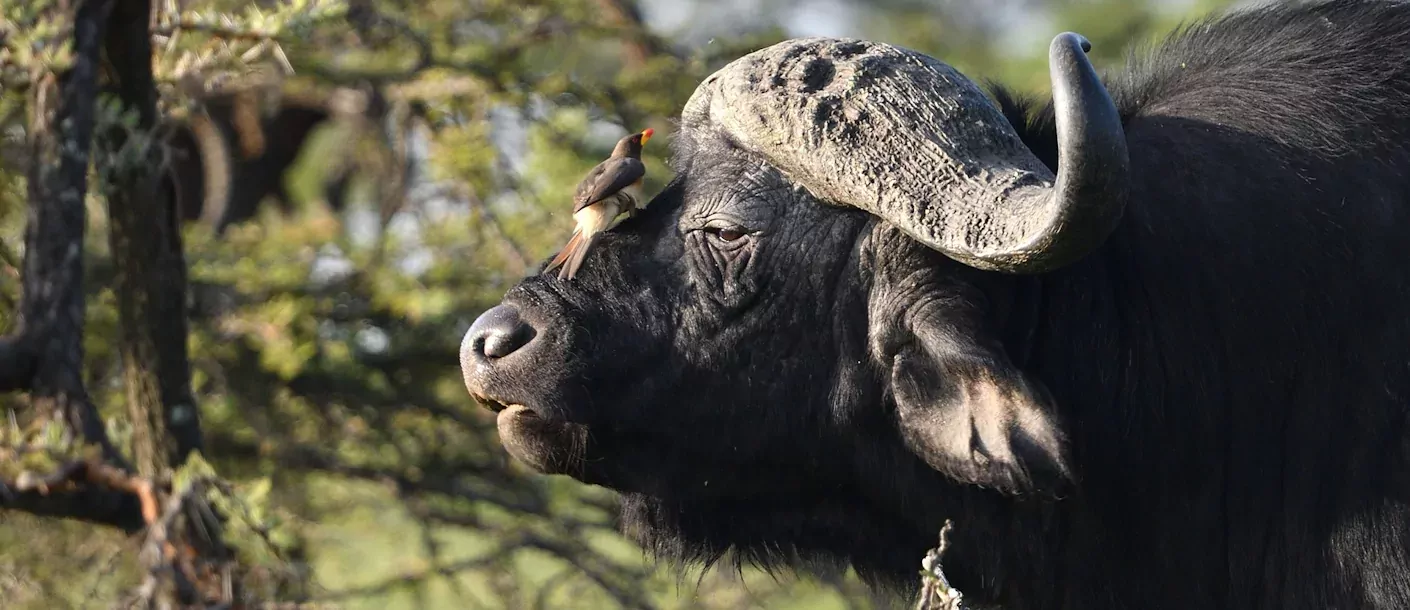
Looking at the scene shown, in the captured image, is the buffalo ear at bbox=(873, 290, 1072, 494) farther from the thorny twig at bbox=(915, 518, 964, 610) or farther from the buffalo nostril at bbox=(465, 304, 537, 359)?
the buffalo nostril at bbox=(465, 304, 537, 359)

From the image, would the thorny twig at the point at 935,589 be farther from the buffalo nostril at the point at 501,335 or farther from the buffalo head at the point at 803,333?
the buffalo nostril at the point at 501,335

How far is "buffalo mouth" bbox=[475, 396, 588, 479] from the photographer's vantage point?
3.72 m

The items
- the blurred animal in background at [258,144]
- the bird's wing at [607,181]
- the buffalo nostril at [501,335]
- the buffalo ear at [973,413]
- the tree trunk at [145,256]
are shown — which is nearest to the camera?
the buffalo ear at [973,413]


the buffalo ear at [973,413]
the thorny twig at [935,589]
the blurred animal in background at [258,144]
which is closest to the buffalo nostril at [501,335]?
the buffalo ear at [973,413]

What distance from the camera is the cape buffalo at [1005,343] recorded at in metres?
3.54

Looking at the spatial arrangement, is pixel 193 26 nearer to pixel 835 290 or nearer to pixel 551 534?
pixel 835 290

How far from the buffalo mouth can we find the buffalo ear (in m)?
0.75

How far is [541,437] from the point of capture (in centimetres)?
374

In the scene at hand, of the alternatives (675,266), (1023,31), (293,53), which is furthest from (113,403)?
(1023,31)

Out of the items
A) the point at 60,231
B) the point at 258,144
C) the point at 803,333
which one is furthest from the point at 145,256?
the point at 258,144

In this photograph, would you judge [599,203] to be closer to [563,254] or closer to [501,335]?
[563,254]

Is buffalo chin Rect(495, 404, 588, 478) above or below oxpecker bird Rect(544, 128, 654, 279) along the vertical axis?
below

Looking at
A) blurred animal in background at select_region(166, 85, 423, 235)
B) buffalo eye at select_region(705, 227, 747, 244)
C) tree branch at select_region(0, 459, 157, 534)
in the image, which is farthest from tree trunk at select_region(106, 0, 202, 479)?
blurred animal in background at select_region(166, 85, 423, 235)

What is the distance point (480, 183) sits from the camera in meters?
7.25
